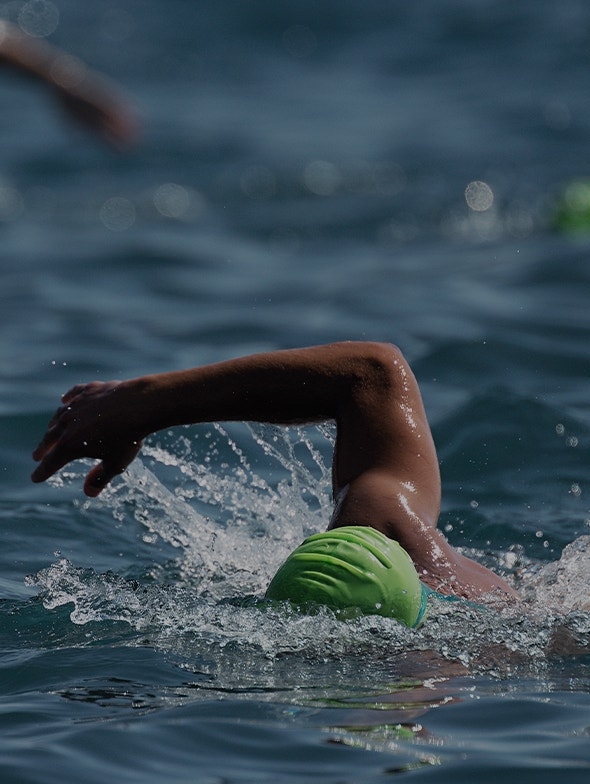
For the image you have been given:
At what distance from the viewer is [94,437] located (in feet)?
15.2

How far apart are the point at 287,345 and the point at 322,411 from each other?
4.41 metres

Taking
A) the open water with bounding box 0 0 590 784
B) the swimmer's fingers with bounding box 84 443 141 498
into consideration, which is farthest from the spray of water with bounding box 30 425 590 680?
the swimmer's fingers with bounding box 84 443 141 498

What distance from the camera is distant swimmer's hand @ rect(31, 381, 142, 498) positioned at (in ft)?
15.3

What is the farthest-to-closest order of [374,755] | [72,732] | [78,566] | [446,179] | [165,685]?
[446,179] < [78,566] < [165,685] < [72,732] < [374,755]

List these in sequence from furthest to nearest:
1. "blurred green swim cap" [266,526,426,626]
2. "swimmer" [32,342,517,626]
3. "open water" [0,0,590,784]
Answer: "swimmer" [32,342,517,626] → "blurred green swim cap" [266,526,426,626] → "open water" [0,0,590,784]

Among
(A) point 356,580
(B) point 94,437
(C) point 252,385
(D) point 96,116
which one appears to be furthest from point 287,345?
(A) point 356,580

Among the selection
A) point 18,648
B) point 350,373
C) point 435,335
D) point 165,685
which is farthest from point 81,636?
point 435,335

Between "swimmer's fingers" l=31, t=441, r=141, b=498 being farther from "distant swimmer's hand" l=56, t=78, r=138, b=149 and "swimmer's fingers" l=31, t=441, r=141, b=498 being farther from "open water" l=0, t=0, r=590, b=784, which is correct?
"distant swimmer's hand" l=56, t=78, r=138, b=149

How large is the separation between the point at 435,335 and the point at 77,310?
112 inches

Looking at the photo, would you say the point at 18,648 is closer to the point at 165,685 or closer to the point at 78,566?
the point at 165,685

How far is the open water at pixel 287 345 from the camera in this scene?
13.3 feet

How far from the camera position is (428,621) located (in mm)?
4414

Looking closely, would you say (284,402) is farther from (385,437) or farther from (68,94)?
(68,94)

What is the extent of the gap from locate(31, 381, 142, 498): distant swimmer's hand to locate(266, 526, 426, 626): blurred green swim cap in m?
0.79
